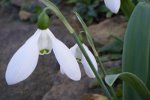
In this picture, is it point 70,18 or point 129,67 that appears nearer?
point 129,67

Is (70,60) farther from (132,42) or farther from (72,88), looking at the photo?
(72,88)

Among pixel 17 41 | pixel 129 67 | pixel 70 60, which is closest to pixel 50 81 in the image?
pixel 17 41

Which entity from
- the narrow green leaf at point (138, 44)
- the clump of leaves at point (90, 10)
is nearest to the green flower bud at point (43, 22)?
the narrow green leaf at point (138, 44)

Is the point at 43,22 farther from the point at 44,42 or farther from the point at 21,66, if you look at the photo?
the point at 21,66

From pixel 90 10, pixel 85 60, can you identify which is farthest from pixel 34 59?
pixel 90 10

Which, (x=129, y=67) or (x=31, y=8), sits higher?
(x=129, y=67)

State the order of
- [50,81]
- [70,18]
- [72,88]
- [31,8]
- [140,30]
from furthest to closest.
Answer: [31,8], [70,18], [50,81], [72,88], [140,30]

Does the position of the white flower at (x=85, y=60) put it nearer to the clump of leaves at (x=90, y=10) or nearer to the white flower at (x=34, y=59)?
the white flower at (x=34, y=59)
